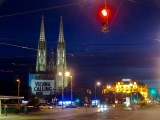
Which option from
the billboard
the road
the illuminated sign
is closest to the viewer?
the road

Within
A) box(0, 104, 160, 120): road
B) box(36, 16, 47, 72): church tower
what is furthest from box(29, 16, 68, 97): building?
box(0, 104, 160, 120): road

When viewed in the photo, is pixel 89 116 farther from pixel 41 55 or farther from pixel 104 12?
pixel 41 55

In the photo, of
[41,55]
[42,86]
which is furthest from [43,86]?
[41,55]

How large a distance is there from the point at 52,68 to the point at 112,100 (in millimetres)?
35252

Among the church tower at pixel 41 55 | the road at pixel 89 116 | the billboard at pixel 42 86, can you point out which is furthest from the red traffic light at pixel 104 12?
the church tower at pixel 41 55

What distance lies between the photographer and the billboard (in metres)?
143

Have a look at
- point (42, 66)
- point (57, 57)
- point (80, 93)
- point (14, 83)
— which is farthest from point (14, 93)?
point (57, 57)

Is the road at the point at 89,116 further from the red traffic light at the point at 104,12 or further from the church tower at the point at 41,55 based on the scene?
the church tower at the point at 41,55

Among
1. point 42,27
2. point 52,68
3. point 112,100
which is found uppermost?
point 42,27

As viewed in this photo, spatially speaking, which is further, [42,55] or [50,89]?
[42,55]

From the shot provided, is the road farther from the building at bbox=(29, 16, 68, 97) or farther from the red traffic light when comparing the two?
the building at bbox=(29, 16, 68, 97)

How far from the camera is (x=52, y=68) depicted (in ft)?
589

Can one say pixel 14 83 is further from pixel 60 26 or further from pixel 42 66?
pixel 60 26

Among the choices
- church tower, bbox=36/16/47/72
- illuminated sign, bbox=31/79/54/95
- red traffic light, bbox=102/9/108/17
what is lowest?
red traffic light, bbox=102/9/108/17
